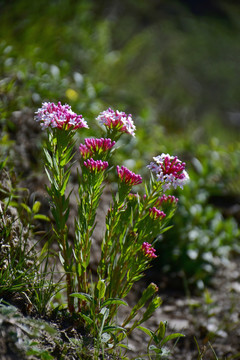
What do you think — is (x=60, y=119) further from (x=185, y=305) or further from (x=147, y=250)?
(x=185, y=305)

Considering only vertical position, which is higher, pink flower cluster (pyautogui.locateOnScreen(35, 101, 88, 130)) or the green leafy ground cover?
pink flower cluster (pyautogui.locateOnScreen(35, 101, 88, 130))

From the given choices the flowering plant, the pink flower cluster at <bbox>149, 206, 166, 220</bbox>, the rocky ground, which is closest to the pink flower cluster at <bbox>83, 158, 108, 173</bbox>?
the flowering plant

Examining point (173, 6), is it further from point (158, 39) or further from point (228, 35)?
point (158, 39)

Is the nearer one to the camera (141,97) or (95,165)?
(95,165)

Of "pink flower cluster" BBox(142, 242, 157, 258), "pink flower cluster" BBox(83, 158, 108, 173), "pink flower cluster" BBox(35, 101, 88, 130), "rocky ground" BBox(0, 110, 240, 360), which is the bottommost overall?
"rocky ground" BBox(0, 110, 240, 360)

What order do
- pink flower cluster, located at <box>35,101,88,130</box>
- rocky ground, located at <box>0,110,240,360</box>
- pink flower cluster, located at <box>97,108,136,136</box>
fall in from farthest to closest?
rocky ground, located at <box>0,110,240,360</box>
pink flower cluster, located at <box>97,108,136,136</box>
pink flower cluster, located at <box>35,101,88,130</box>

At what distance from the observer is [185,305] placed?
2.71m

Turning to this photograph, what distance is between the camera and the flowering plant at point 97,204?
4.99 feet

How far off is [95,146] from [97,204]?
0.24 meters

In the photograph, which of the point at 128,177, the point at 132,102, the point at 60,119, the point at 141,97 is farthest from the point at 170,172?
the point at 141,97

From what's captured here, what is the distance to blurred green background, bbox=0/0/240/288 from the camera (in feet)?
9.62

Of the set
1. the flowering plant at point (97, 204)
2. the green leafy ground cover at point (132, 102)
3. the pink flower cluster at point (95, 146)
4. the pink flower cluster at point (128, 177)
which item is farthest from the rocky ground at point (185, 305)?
the pink flower cluster at point (128, 177)

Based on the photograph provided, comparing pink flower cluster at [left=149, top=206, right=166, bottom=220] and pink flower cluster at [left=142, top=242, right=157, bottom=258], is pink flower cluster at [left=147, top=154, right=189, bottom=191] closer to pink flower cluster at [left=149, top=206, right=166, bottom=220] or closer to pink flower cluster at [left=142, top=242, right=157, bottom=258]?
pink flower cluster at [left=149, top=206, right=166, bottom=220]

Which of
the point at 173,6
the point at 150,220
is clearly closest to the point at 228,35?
the point at 173,6
